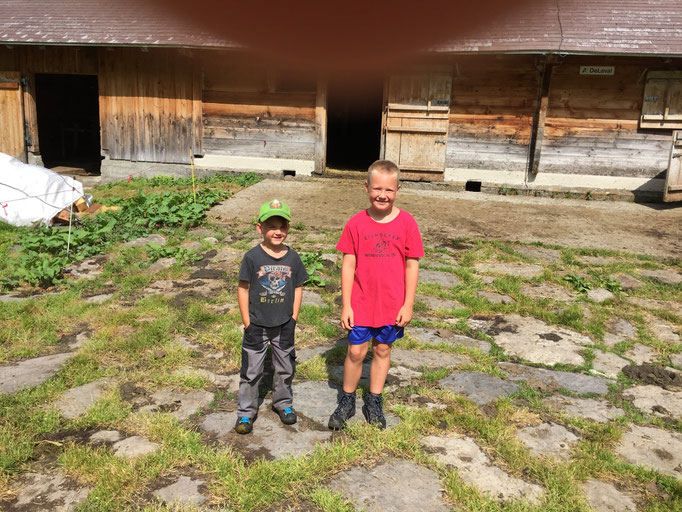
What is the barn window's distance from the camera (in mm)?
9781

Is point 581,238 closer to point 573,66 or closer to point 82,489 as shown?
point 573,66

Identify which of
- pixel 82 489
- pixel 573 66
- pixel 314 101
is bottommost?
pixel 82 489

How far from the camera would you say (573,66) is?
9.94m

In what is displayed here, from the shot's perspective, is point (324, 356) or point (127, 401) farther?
point (324, 356)

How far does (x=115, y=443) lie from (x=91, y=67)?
11068 mm

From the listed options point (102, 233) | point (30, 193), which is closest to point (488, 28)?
point (102, 233)

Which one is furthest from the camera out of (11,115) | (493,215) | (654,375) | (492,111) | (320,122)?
(11,115)

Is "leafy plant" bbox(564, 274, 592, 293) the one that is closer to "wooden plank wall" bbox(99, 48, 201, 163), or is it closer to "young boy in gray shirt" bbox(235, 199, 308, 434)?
"young boy in gray shirt" bbox(235, 199, 308, 434)

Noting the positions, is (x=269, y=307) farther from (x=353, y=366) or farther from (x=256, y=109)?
(x=256, y=109)

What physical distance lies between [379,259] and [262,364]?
2.73 ft

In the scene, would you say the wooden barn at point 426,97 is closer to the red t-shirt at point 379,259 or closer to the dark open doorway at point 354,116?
the dark open doorway at point 354,116

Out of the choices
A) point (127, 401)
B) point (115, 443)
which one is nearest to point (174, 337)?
point (127, 401)

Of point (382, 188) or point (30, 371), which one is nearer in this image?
point (382, 188)

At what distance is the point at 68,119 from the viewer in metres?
16.2
